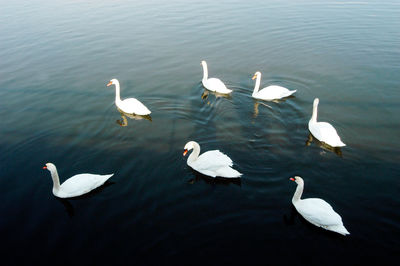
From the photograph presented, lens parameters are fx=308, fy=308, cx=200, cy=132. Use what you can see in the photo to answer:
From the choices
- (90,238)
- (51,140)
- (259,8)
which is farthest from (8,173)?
(259,8)

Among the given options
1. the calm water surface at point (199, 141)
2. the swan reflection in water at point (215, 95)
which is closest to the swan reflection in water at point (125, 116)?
the calm water surface at point (199, 141)

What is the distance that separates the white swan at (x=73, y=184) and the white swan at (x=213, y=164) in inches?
105

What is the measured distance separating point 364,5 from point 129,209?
2723 centimetres

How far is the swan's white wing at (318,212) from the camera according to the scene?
22.5ft

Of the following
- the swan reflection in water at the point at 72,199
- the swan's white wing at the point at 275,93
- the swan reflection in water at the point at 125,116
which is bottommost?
the swan reflection in water at the point at 72,199

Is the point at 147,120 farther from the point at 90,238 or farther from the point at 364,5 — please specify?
the point at 364,5

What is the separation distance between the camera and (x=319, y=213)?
7.00 m

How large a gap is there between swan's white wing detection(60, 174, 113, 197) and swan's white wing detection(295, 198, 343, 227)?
5.35m

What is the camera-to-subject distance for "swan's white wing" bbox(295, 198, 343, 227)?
685 centimetres

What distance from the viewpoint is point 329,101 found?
1277 cm

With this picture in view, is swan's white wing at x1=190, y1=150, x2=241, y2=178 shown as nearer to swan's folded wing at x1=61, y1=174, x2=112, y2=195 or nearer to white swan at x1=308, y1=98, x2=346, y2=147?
swan's folded wing at x1=61, y1=174, x2=112, y2=195

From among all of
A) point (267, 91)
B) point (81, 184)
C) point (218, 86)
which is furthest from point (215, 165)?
point (218, 86)

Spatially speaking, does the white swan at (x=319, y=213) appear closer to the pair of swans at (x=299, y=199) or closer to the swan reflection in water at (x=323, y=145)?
the pair of swans at (x=299, y=199)

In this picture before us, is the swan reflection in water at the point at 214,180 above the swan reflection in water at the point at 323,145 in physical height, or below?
below
